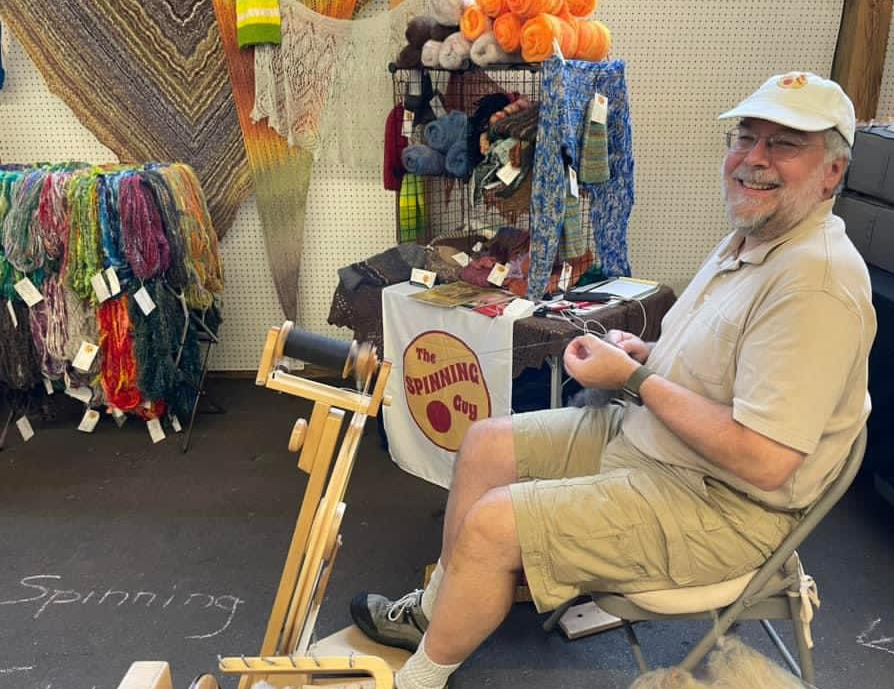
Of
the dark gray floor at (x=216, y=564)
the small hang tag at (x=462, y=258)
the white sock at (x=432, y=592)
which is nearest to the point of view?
the white sock at (x=432, y=592)

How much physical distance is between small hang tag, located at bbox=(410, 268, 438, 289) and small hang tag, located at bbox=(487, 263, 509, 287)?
0.64 ft

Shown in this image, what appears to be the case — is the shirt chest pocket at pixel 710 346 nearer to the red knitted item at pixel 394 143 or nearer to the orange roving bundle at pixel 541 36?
the orange roving bundle at pixel 541 36

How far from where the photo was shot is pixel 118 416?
278cm

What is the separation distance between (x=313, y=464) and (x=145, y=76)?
7.34ft

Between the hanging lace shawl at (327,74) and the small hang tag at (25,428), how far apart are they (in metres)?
1.49

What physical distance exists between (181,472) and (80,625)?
2.56 ft

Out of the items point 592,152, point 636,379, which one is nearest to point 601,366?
point 636,379

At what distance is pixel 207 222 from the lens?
9.02 feet

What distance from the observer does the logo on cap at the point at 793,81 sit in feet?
4.11

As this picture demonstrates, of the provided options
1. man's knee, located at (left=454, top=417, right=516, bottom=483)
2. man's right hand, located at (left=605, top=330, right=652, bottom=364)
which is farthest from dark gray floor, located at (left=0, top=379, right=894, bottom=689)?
man's right hand, located at (left=605, top=330, right=652, bottom=364)

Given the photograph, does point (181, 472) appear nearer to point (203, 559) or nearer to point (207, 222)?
point (203, 559)

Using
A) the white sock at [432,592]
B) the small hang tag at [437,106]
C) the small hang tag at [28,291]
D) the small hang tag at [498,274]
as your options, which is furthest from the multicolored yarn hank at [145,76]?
the white sock at [432,592]

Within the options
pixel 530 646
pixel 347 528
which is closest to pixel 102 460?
pixel 347 528

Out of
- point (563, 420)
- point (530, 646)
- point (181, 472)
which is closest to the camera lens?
point (563, 420)
